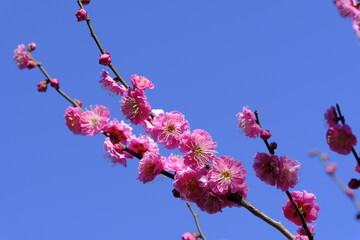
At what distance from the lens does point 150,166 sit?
2711mm

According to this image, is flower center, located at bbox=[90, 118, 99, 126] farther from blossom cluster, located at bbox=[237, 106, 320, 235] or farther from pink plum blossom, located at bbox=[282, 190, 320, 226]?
pink plum blossom, located at bbox=[282, 190, 320, 226]

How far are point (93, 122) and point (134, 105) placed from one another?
0.82ft

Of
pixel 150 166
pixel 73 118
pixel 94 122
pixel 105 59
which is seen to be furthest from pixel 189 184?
pixel 105 59

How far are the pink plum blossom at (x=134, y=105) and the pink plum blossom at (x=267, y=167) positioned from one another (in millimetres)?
729

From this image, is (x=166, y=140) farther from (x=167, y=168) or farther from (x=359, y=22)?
(x=359, y=22)

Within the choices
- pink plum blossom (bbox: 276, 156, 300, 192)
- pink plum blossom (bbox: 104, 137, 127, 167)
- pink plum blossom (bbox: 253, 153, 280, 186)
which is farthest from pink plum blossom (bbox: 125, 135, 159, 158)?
pink plum blossom (bbox: 276, 156, 300, 192)

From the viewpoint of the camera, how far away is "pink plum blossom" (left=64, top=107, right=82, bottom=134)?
272cm

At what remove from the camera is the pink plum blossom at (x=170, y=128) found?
9.09ft

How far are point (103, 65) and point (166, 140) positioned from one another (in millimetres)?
573

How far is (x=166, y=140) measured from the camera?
A: 109 inches

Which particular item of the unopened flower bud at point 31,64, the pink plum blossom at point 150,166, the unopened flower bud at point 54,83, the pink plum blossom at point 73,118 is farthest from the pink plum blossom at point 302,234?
the unopened flower bud at point 31,64

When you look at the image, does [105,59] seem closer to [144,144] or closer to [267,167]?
[144,144]

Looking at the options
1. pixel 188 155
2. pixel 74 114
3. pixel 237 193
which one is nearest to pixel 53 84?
pixel 74 114

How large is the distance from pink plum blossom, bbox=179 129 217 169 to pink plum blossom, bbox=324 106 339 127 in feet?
2.40
